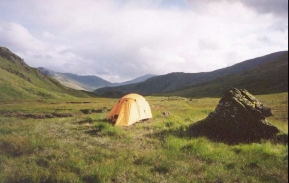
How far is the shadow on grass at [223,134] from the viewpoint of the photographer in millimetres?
13347

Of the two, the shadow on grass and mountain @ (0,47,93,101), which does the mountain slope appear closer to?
the shadow on grass

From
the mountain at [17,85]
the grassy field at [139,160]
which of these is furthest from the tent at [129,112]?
the mountain at [17,85]

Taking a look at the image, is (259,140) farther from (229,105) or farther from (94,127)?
(94,127)

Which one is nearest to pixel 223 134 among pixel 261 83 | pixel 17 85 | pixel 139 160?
pixel 139 160

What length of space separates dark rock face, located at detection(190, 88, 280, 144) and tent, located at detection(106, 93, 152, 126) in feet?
24.6

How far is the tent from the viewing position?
22.3 metres

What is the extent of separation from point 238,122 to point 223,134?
115cm

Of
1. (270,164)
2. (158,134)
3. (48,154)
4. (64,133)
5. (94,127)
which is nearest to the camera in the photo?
(270,164)

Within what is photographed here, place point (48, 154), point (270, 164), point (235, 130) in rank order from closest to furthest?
point (270, 164) < point (48, 154) < point (235, 130)

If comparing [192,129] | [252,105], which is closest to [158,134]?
[192,129]

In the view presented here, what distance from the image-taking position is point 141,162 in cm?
1126

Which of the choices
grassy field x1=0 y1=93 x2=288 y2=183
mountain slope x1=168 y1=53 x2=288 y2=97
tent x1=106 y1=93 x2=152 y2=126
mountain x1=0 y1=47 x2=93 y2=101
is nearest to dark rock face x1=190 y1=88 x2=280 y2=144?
grassy field x1=0 y1=93 x2=288 y2=183

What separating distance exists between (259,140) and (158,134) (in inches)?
229

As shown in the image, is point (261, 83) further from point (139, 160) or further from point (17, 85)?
point (139, 160)
